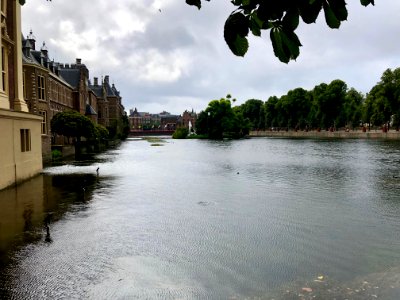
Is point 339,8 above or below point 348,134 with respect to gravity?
above

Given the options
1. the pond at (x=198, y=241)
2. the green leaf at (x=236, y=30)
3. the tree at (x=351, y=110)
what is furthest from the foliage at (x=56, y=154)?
the tree at (x=351, y=110)

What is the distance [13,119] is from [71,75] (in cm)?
5253

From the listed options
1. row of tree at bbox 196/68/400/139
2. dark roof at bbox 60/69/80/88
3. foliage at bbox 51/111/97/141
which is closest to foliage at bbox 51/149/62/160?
foliage at bbox 51/111/97/141

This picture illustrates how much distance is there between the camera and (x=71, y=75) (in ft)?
228

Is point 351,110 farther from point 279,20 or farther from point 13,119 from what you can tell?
point 279,20

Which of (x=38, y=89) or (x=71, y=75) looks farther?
(x=71, y=75)

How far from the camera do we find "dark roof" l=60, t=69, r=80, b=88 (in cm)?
6862

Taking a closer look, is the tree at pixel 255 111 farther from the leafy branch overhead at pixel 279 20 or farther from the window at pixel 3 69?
the leafy branch overhead at pixel 279 20

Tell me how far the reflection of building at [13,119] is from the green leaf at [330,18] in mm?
18172

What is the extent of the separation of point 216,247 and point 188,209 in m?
4.77

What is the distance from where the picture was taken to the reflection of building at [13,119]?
18.7 metres

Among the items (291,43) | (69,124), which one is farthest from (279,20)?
(69,124)

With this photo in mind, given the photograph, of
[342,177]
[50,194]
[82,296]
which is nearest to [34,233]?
[82,296]

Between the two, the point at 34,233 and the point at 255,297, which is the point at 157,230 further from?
the point at 255,297
